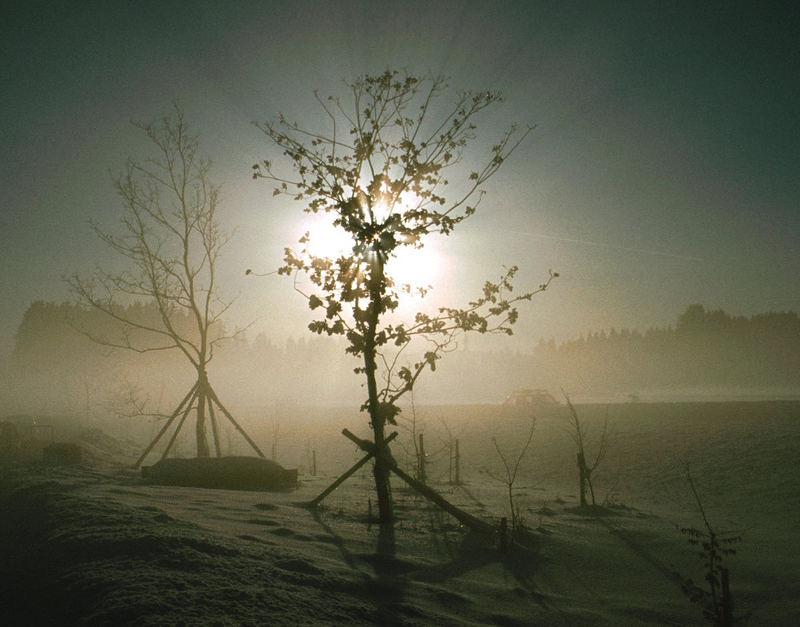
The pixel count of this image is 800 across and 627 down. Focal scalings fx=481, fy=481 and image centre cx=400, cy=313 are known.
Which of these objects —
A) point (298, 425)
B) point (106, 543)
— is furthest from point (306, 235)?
point (298, 425)

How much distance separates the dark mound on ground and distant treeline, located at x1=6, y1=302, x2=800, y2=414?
28.1 meters

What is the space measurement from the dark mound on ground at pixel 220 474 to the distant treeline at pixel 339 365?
28.1 m

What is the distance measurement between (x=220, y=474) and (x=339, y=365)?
134 meters

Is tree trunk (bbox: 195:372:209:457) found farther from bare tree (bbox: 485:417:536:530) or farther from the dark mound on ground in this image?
bare tree (bbox: 485:417:536:530)

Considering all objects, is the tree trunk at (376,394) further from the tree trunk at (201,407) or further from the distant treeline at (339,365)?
the distant treeline at (339,365)

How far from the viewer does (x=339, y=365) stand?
144 m

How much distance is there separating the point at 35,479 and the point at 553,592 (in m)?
9.07

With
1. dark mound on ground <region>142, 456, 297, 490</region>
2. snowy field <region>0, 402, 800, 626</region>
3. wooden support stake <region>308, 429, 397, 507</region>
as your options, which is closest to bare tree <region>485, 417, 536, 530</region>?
snowy field <region>0, 402, 800, 626</region>

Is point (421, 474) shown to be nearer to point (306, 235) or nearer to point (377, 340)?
point (377, 340)

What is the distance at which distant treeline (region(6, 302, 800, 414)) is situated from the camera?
64312 mm

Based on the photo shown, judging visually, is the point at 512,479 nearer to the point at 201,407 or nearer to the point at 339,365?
the point at 201,407

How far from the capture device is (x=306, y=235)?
7078 millimetres

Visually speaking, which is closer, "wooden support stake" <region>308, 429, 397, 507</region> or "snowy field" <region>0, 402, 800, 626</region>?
"snowy field" <region>0, 402, 800, 626</region>

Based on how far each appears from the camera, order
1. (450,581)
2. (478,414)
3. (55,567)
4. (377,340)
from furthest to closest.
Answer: (478,414)
(377,340)
(450,581)
(55,567)
